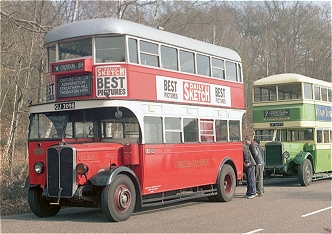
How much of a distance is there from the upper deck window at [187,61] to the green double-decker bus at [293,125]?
23.5ft

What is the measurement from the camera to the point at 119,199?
1159 centimetres

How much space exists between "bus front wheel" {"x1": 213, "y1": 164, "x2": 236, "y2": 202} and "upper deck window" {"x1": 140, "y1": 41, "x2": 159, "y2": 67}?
3.97 metres

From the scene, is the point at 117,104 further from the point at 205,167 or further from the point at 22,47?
the point at 22,47

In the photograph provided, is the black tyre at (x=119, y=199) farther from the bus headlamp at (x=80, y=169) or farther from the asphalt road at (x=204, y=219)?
the bus headlamp at (x=80, y=169)

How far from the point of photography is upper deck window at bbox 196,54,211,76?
15.1 meters

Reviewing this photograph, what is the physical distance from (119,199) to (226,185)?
5008 mm

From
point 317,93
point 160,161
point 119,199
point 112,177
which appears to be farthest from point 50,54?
point 317,93

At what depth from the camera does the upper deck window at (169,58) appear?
13.6m

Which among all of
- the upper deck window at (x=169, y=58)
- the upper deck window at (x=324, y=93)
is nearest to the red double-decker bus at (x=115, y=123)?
the upper deck window at (x=169, y=58)

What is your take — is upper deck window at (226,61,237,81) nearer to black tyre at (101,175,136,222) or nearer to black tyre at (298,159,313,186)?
black tyre at (298,159,313,186)

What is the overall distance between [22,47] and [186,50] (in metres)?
11.2

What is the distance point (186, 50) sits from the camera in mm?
14625

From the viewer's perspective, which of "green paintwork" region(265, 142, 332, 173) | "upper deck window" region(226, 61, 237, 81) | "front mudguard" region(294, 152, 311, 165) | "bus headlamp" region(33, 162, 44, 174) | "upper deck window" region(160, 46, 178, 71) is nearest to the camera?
"bus headlamp" region(33, 162, 44, 174)

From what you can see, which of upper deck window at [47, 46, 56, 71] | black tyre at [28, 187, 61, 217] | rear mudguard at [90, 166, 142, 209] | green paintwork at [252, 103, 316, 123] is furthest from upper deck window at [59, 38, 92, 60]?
green paintwork at [252, 103, 316, 123]
